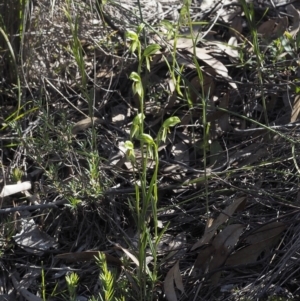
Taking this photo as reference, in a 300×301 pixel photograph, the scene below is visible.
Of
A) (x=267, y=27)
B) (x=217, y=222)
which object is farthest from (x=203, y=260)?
(x=267, y=27)

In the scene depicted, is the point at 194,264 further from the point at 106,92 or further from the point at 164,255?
the point at 106,92

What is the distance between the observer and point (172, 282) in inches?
92.8

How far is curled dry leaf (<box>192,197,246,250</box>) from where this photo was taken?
2.44 meters

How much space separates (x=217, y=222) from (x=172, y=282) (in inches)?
10.5

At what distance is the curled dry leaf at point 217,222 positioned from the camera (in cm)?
244

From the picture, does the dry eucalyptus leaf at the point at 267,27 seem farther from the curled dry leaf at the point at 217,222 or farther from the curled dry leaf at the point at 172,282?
the curled dry leaf at the point at 172,282

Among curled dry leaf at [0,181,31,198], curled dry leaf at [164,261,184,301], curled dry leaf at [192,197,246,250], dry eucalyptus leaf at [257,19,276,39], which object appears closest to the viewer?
curled dry leaf at [164,261,184,301]

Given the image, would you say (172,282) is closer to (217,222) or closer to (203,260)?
(203,260)

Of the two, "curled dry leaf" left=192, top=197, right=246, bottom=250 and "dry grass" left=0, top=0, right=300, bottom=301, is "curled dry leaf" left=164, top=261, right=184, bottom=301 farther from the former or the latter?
"curled dry leaf" left=192, top=197, right=246, bottom=250

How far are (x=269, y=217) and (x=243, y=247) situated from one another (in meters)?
0.16

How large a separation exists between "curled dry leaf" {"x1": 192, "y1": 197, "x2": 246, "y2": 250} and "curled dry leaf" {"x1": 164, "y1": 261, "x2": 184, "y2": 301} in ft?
0.41

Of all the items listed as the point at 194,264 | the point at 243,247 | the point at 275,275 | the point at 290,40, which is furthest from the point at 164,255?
the point at 290,40

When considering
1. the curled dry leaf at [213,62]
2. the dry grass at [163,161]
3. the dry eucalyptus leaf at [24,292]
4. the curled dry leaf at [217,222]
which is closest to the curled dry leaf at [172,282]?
the dry grass at [163,161]

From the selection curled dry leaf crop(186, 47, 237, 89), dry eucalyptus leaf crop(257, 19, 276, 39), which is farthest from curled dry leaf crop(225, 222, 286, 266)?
dry eucalyptus leaf crop(257, 19, 276, 39)
